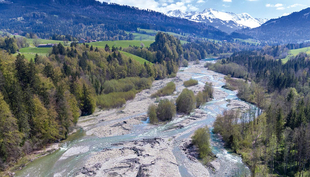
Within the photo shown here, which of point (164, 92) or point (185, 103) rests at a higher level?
point (185, 103)

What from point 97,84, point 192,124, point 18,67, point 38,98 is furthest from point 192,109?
point 18,67

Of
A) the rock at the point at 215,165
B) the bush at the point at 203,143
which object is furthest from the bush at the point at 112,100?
the rock at the point at 215,165

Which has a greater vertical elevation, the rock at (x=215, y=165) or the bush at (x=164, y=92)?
the bush at (x=164, y=92)

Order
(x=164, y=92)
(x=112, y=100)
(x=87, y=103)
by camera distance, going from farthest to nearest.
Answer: (x=164, y=92)
(x=112, y=100)
(x=87, y=103)

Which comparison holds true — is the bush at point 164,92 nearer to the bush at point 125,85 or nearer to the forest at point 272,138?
the bush at point 125,85

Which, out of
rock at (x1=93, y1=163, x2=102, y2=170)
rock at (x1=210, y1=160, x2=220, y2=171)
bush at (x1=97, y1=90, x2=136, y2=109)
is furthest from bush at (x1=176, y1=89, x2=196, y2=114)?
rock at (x1=93, y1=163, x2=102, y2=170)

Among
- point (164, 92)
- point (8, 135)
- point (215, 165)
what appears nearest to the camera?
point (8, 135)

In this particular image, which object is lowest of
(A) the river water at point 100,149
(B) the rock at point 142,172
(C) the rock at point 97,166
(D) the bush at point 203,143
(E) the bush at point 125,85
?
(A) the river water at point 100,149

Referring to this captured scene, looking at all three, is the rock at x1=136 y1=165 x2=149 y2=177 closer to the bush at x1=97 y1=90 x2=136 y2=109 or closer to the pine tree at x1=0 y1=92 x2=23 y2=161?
the pine tree at x1=0 y1=92 x2=23 y2=161

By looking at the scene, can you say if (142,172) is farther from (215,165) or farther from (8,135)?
(8,135)

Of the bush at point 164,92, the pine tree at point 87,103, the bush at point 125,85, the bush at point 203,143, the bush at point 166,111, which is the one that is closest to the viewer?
the bush at point 203,143

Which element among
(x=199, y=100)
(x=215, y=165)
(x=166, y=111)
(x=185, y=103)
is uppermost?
(x=185, y=103)

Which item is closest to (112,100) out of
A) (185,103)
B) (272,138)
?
(185,103)
